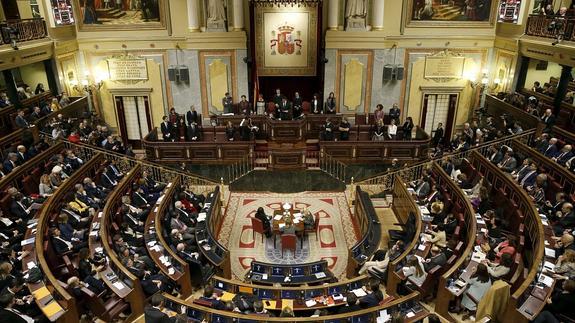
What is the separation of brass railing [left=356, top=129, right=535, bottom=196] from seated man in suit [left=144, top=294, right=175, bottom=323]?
7990 mm

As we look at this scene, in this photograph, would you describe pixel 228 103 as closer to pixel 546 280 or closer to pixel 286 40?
pixel 286 40

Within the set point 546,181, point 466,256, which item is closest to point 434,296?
point 466,256

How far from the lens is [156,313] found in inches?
250

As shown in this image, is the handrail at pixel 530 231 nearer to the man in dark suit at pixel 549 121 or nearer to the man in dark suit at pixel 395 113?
the man in dark suit at pixel 549 121

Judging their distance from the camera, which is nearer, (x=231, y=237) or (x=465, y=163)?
(x=231, y=237)

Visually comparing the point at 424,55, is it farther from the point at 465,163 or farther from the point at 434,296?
the point at 434,296

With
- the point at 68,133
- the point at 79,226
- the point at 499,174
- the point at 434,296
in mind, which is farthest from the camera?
the point at 68,133

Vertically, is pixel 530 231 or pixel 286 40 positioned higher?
pixel 286 40

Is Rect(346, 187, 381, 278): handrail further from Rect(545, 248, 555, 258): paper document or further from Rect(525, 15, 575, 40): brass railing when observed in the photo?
Rect(525, 15, 575, 40): brass railing

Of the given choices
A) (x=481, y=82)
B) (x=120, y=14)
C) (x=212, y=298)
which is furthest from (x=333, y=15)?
(x=212, y=298)

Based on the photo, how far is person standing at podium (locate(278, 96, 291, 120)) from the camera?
1512cm

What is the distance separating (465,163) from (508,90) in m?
5.14

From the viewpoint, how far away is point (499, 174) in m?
10.7

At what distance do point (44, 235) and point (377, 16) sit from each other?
41.6 feet
